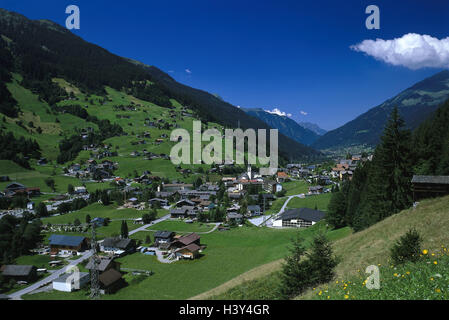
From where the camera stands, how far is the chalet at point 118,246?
59719 mm

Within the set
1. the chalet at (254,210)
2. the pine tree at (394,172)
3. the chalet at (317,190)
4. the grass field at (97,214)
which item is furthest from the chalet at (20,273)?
the chalet at (317,190)

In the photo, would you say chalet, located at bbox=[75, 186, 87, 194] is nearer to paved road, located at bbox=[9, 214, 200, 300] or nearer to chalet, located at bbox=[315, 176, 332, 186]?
paved road, located at bbox=[9, 214, 200, 300]

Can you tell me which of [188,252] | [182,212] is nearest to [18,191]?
[182,212]

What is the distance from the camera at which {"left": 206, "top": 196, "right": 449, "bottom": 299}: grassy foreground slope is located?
11.4 metres

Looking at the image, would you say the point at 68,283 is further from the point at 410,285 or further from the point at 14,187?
the point at 14,187

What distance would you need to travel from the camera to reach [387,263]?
1720 cm

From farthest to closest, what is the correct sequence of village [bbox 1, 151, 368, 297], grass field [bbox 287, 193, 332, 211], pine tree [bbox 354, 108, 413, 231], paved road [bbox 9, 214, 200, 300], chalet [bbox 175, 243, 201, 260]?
1. grass field [bbox 287, 193, 332, 211]
2. chalet [bbox 175, 243, 201, 260]
3. village [bbox 1, 151, 368, 297]
4. paved road [bbox 9, 214, 200, 300]
5. pine tree [bbox 354, 108, 413, 231]

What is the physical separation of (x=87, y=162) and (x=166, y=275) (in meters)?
126

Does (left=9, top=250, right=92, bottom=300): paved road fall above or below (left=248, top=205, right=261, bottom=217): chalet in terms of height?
below

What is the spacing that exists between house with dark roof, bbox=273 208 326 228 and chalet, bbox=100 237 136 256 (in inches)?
1442

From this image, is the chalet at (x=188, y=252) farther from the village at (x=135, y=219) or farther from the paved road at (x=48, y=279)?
the paved road at (x=48, y=279)

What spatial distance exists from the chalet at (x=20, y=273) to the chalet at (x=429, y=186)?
2345 inches

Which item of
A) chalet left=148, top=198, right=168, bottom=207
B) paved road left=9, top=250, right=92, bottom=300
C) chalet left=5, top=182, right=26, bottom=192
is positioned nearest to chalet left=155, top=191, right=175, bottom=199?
chalet left=148, top=198, right=168, bottom=207

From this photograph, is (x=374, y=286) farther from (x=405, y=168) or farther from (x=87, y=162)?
(x=87, y=162)
